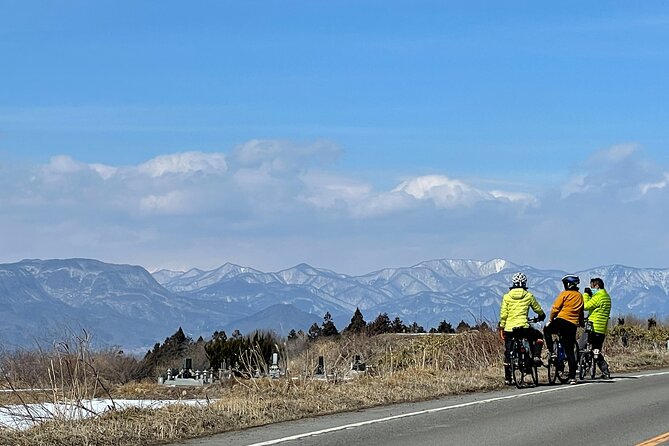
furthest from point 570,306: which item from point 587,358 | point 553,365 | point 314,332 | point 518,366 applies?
point 314,332

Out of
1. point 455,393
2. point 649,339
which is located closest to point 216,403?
point 455,393

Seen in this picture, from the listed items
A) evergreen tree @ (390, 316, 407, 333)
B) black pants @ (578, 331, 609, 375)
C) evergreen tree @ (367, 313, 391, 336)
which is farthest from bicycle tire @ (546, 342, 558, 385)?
evergreen tree @ (390, 316, 407, 333)

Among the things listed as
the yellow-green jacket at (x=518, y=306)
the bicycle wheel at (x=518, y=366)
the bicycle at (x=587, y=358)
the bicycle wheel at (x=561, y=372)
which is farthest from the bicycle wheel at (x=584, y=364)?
the yellow-green jacket at (x=518, y=306)

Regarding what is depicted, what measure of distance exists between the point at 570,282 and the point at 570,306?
46 cm

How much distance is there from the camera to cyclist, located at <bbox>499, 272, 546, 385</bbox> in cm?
2203

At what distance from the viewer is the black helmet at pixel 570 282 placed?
22.9m

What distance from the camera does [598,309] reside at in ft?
79.2

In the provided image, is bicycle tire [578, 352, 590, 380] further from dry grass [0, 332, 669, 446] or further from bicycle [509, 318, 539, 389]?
bicycle [509, 318, 539, 389]

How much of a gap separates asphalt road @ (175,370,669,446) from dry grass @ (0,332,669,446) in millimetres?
623

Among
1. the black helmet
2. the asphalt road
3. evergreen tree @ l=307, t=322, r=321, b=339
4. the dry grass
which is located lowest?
the asphalt road

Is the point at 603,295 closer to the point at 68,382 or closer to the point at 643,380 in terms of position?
the point at 643,380

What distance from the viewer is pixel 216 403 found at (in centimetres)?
1783

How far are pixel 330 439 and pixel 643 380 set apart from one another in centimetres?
1143

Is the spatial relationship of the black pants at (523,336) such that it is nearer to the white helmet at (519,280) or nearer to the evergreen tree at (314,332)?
the white helmet at (519,280)
